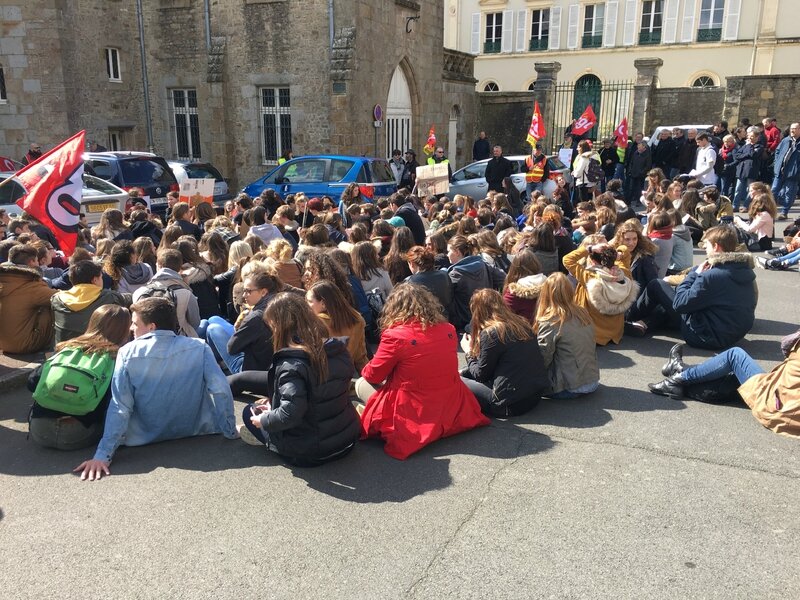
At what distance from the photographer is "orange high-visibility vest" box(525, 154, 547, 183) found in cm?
1503

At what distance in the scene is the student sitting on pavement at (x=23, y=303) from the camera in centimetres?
639

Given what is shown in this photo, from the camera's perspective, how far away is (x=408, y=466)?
4.69 metres

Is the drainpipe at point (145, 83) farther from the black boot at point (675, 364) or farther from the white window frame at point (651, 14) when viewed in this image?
the white window frame at point (651, 14)

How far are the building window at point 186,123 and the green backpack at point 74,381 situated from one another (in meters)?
18.1

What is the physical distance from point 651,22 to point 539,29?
5907mm

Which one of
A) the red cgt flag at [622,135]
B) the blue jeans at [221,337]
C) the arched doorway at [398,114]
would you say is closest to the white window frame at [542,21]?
the arched doorway at [398,114]

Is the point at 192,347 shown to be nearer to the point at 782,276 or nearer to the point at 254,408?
the point at 254,408

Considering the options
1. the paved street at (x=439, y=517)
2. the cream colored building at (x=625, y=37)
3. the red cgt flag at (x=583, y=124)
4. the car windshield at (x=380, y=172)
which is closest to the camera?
the paved street at (x=439, y=517)

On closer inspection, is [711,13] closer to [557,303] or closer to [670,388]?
[670,388]

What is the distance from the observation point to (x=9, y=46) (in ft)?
60.7

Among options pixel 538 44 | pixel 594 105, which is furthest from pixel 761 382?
pixel 538 44

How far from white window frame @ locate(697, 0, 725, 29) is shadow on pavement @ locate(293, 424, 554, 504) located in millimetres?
34670

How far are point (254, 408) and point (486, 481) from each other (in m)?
1.69

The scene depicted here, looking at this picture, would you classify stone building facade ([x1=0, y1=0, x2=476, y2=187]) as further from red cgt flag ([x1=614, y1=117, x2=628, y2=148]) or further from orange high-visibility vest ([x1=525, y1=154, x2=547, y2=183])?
red cgt flag ([x1=614, y1=117, x2=628, y2=148])
